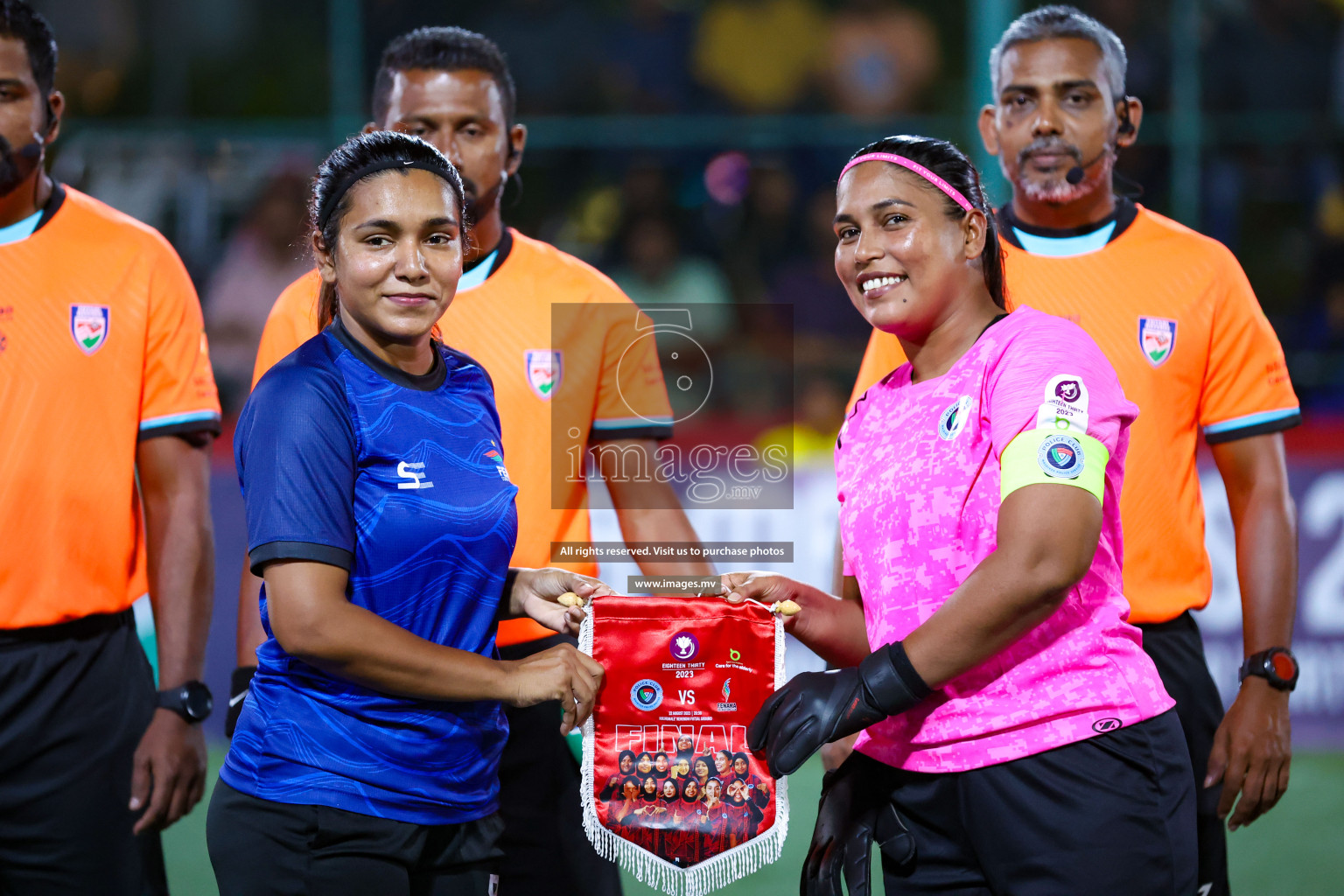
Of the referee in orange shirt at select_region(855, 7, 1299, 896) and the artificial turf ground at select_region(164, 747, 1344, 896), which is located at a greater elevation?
the referee in orange shirt at select_region(855, 7, 1299, 896)

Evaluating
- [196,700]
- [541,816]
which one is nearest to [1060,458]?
[541,816]

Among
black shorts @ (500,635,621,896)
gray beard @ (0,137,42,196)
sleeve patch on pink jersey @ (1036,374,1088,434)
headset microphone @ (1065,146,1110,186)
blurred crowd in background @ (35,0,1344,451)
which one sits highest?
blurred crowd in background @ (35,0,1344,451)

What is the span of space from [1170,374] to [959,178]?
0.92m

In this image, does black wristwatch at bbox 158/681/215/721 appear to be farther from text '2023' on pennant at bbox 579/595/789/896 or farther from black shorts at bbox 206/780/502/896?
text '2023' on pennant at bbox 579/595/789/896

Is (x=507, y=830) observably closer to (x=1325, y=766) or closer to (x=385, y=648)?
(x=385, y=648)

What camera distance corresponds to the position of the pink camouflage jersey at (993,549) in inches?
87.2

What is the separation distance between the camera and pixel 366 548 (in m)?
2.19

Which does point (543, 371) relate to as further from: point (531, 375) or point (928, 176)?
point (928, 176)

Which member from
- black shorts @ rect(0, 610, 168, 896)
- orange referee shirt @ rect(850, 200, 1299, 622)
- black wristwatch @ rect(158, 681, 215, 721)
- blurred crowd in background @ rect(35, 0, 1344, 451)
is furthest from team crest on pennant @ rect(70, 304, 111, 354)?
blurred crowd in background @ rect(35, 0, 1344, 451)

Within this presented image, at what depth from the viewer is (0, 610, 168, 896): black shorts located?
2916 mm

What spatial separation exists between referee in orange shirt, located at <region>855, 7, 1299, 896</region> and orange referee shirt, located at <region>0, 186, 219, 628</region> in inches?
66.3

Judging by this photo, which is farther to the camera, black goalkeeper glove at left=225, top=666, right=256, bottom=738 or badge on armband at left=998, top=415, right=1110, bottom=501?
black goalkeeper glove at left=225, top=666, right=256, bottom=738

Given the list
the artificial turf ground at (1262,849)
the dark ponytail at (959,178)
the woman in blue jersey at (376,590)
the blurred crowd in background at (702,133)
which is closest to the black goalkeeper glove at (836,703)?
the woman in blue jersey at (376,590)

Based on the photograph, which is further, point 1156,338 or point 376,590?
point 1156,338
